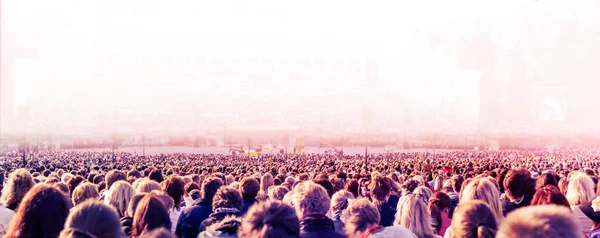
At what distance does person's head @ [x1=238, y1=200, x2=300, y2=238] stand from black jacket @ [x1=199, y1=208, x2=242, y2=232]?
199 centimetres

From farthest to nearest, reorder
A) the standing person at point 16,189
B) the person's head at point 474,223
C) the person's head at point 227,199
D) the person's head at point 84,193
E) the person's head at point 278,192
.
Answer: the person's head at point 278,192, the person's head at point 84,193, the standing person at point 16,189, the person's head at point 227,199, the person's head at point 474,223

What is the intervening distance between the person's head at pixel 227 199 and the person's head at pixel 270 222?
8.64 feet

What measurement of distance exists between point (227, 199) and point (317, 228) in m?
1.63

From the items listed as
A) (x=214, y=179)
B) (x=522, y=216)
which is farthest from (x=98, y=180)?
(x=522, y=216)

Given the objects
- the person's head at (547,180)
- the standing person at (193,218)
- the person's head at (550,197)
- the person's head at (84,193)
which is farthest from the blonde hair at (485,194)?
the person's head at (84,193)

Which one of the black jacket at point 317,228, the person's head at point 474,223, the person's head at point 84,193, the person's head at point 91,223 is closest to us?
the person's head at point 91,223

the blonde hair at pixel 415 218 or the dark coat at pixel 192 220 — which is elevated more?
the blonde hair at pixel 415 218

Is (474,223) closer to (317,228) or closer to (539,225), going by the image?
(539,225)

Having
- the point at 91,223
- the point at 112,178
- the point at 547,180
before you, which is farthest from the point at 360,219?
the point at 112,178

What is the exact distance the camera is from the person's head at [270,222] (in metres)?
3.92

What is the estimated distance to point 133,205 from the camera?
6125 mm

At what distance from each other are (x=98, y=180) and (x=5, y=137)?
11106cm

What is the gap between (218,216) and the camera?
20.5 ft

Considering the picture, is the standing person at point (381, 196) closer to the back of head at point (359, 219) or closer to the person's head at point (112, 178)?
the back of head at point (359, 219)
